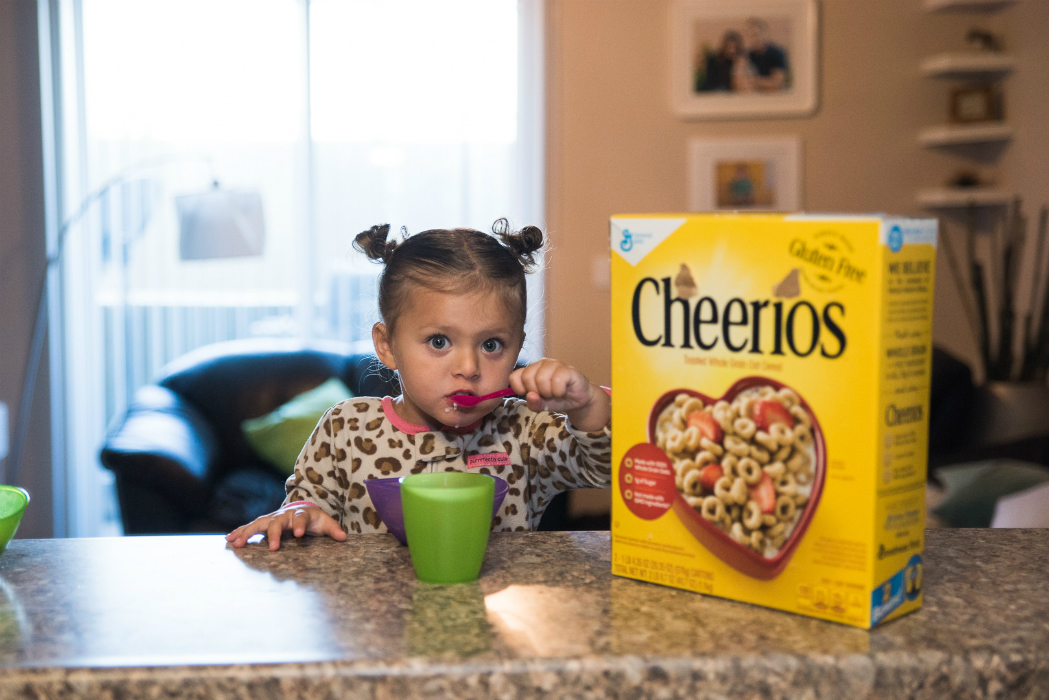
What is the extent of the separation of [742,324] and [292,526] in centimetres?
43

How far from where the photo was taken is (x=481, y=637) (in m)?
0.53

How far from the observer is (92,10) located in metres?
3.32

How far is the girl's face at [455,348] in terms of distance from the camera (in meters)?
0.99

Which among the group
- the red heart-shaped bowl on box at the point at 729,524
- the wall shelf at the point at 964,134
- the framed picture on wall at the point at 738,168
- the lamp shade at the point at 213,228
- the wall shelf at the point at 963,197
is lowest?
the red heart-shaped bowl on box at the point at 729,524

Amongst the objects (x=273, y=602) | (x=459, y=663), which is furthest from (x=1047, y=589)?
(x=273, y=602)

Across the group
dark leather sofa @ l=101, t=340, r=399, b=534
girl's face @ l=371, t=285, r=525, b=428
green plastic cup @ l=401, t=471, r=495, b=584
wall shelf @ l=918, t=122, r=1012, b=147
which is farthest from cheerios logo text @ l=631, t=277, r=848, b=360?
wall shelf @ l=918, t=122, r=1012, b=147

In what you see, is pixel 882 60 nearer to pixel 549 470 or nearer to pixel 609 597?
pixel 549 470

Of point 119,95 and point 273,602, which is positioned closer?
point 273,602

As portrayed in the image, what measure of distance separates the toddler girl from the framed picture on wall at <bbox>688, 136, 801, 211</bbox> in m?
2.50

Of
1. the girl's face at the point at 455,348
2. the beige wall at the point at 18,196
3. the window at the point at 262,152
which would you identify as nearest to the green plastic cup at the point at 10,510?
the girl's face at the point at 455,348

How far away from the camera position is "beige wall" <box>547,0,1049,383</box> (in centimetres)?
346

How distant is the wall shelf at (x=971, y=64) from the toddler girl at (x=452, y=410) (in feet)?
9.44

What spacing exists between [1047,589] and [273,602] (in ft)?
1.74

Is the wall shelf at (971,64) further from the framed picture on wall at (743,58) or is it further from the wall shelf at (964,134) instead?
the framed picture on wall at (743,58)
